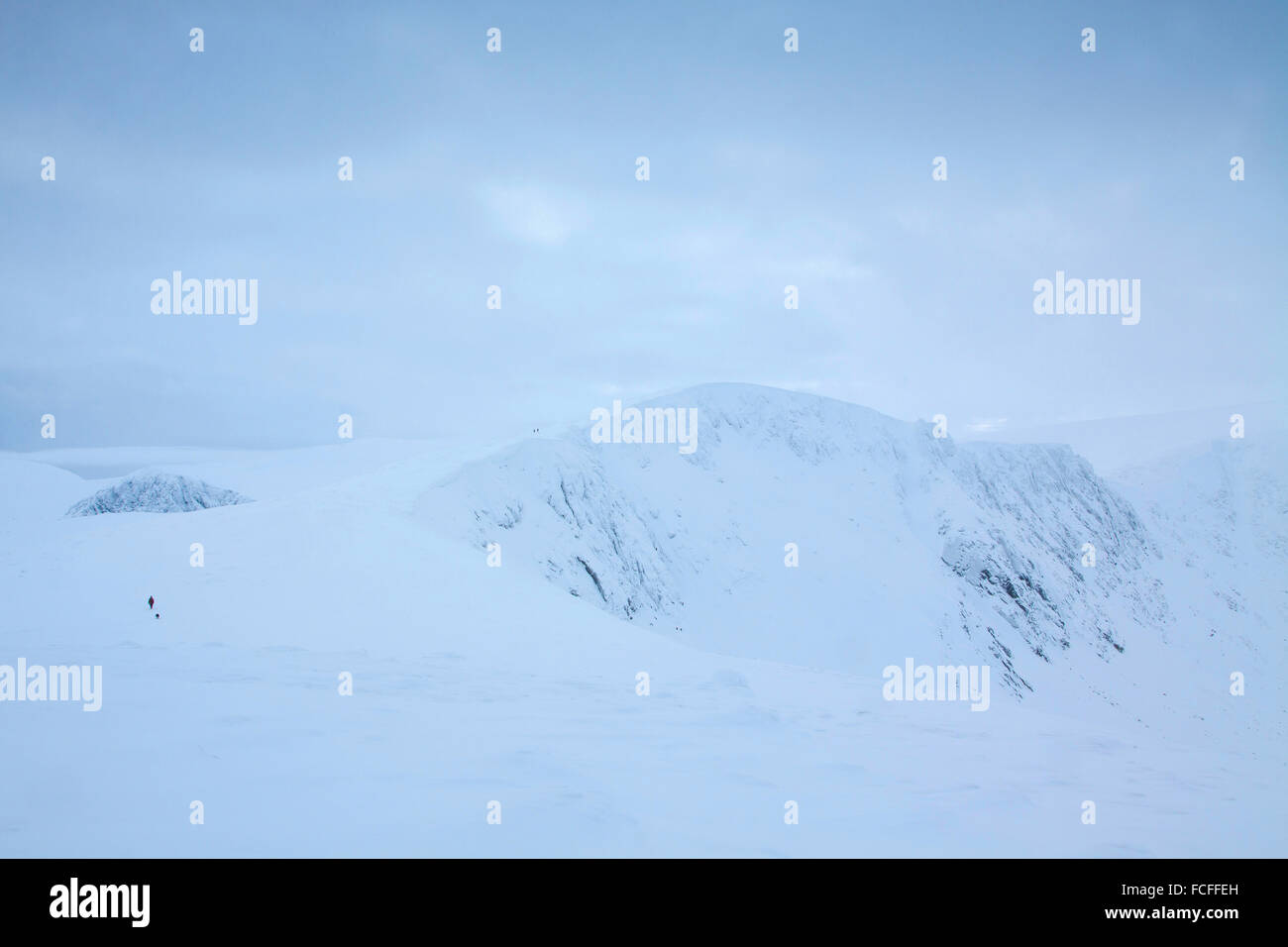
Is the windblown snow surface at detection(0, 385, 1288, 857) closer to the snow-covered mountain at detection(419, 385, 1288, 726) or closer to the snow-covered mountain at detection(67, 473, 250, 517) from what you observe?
the snow-covered mountain at detection(419, 385, 1288, 726)

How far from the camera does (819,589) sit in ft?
156

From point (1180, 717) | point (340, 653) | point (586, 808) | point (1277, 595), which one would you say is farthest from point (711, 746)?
point (1277, 595)

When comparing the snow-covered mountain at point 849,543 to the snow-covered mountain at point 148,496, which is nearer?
→ the snow-covered mountain at point 849,543

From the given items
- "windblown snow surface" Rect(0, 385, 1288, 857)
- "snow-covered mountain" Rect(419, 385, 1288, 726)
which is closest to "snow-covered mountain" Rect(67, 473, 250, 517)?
"windblown snow surface" Rect(0, 385, 1288, 857)

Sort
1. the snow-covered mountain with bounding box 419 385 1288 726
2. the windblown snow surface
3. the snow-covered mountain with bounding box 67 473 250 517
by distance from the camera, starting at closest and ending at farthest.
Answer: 1. the windblown snow surface
2. the snow-covered mountain with bounding box 419 385 1288 726
3. the snow-covered mountain with bounding box 67 473 250 517

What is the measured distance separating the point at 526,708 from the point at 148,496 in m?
44.8

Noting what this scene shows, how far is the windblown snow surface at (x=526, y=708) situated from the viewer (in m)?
5.69

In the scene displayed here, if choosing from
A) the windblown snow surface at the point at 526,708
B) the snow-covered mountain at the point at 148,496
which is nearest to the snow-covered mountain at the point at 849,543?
the windblown snow surface at the point at 526,708

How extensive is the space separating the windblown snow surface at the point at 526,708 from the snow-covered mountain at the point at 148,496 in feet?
57.8

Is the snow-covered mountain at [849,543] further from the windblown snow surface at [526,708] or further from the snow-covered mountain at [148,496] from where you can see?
the snow-covered mountain at [148,496]

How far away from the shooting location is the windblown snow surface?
224 inches

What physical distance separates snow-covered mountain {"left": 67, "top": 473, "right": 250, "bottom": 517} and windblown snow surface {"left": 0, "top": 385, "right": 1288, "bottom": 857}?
1763 cm
